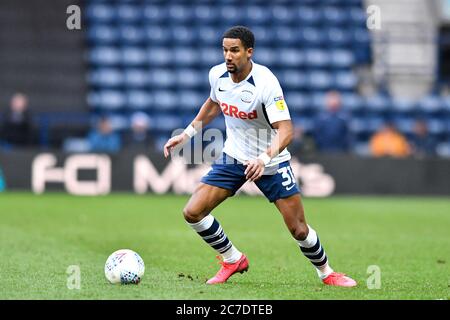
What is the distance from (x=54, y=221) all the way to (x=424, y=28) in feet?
50.2

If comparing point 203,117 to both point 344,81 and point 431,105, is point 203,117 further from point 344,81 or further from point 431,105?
point 344,81

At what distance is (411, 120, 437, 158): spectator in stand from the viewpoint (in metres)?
22.0

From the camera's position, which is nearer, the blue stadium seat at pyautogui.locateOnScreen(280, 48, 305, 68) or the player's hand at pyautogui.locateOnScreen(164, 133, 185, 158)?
the player's hand at pyautogui.locateOnScreen(164, 133, 185, 158)

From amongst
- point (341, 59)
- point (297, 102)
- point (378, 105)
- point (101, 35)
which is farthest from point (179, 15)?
point (378, 105)

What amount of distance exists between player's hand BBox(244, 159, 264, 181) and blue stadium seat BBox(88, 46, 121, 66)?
17984 millimetres

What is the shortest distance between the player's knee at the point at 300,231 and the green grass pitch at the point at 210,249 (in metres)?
0.43

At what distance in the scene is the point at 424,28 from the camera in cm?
2695

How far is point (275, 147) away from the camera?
8.05 meters

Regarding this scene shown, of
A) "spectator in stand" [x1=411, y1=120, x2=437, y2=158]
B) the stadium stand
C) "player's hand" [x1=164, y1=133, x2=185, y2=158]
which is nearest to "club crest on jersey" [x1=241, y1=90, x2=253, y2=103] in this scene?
"player's hand" [x1=164, y1=133, x2=185, y2=158]

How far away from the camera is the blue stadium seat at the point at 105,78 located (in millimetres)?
25031

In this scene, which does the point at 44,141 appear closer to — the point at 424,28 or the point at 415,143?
the point at 415,143

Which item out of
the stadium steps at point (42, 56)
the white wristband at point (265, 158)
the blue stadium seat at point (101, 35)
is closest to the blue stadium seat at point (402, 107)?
the blue stadium seat at point (101, 35)

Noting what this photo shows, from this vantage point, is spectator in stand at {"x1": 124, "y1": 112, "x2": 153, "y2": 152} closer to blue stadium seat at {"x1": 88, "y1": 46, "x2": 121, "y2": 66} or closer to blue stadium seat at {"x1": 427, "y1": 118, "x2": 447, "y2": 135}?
blue stadium seat at {"x1": 88, "y1": 46, "x2": 121, "y2": 66}

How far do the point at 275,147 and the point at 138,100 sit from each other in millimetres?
16947
